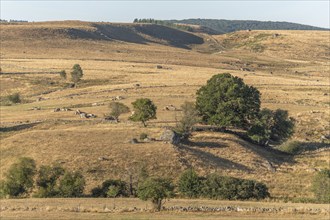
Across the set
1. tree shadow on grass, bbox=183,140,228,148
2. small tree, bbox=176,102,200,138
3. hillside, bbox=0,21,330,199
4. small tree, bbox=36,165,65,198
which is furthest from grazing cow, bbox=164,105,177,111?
small tree, bbox=36,165,65,198

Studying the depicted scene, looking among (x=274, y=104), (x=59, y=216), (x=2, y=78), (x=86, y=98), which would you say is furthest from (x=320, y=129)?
(x=2, y=78)

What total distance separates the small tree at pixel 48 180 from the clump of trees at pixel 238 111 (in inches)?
1329

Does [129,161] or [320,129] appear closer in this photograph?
[129,161]

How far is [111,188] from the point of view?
51312 mm

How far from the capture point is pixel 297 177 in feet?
211

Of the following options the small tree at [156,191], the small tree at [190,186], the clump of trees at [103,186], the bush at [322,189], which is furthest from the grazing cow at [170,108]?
the small tree at [156,191]

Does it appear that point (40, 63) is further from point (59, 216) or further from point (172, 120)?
point (59, 216)

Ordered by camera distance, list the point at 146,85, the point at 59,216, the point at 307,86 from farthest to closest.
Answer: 1. the point at 307,86
2. the point at 146,85
3. the point at 59,216

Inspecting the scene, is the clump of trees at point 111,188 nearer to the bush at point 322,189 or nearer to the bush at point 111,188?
the bush at point 111,188

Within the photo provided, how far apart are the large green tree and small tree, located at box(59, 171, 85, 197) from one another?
112ft

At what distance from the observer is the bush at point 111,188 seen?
2041 inches

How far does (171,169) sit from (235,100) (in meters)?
25.4

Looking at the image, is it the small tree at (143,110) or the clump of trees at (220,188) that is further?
the small tree at (143,110)

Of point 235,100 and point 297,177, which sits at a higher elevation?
point 235,100
